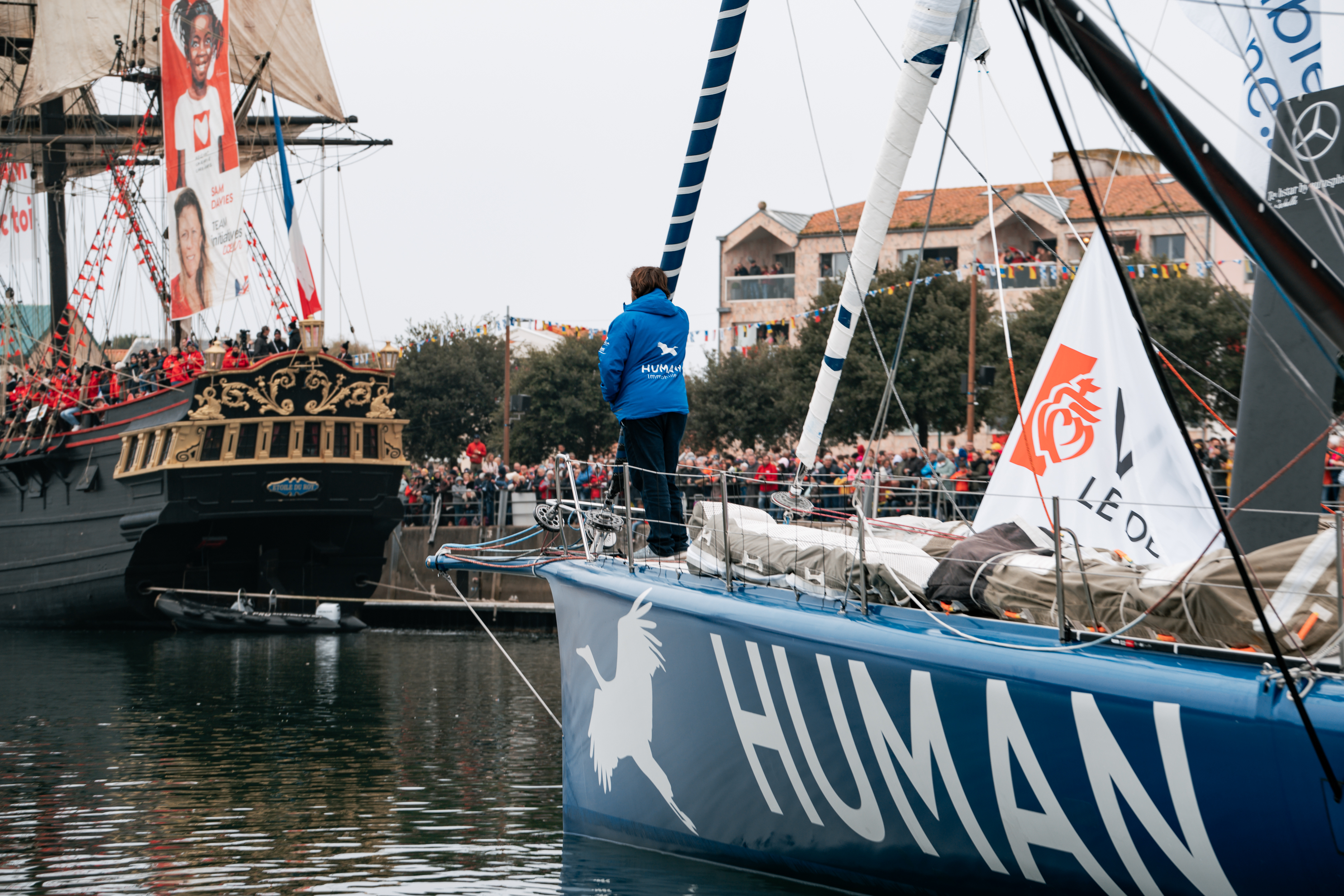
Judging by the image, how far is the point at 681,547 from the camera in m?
8.63

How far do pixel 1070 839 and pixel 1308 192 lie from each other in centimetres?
272

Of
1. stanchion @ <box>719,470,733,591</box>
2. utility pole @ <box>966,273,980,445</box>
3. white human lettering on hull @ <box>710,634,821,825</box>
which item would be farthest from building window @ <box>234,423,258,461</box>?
white human lettering on hull @ <box>710,634,821,825</box>

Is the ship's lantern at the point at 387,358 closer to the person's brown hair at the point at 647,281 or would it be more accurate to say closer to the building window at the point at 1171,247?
the person's brown hair at the point at 647,281

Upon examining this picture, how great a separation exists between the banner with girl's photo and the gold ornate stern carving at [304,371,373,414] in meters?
2.62

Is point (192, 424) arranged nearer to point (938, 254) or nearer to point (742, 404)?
point (742, 404)

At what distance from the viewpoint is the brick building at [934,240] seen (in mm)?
43562

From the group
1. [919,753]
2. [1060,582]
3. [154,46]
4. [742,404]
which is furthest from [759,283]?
[1060,582]

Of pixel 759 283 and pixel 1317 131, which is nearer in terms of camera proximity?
pixel 1317 131

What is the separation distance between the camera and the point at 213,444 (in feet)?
81.9

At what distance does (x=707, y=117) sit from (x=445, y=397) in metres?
50.0

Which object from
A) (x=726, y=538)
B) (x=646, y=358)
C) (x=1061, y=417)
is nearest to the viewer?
(x=726, y=538)

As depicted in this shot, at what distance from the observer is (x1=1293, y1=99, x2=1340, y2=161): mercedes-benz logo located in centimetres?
550

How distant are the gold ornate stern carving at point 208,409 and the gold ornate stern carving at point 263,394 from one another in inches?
5.7

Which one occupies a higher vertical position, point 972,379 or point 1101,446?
point 972,379
